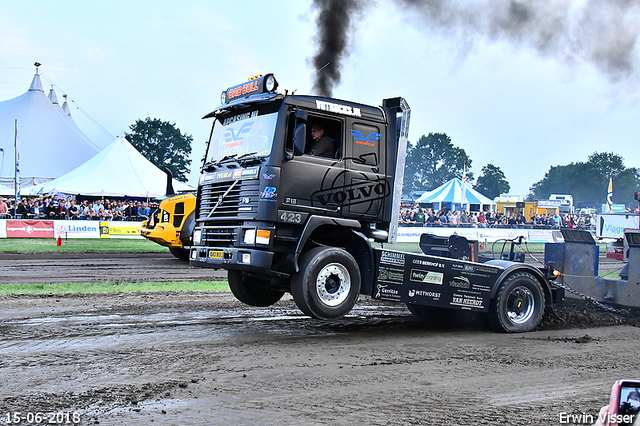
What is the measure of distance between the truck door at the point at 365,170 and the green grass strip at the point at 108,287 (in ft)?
17.6

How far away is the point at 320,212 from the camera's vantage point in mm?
7254

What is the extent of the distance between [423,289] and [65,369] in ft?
14.2

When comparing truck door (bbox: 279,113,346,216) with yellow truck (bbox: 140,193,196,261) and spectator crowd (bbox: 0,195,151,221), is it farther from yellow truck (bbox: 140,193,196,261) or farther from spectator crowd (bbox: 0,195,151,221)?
spectator crowd (bbox: 0,195,151,221)

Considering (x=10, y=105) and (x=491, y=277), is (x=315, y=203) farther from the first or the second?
(x=10, y=105)

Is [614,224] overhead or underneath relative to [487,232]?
overhead

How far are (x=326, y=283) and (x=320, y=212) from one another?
0.89 metres

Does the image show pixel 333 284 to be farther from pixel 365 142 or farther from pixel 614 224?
pixel 614 224

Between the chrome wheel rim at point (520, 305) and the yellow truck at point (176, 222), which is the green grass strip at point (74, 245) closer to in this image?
the yellow truck at point (176, 222)

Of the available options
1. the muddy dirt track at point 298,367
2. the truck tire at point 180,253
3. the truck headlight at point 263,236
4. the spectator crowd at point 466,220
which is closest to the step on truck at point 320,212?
the truck headlight at point 263,236


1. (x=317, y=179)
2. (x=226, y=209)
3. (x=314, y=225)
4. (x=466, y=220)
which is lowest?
(x=314, y=225)

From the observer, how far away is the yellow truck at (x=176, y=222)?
1658 centimetres

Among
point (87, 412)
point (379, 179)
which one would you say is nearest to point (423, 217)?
point (379, 179)

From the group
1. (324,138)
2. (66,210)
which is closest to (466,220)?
(66,210)

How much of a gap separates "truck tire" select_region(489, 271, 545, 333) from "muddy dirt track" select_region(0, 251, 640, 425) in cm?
21
